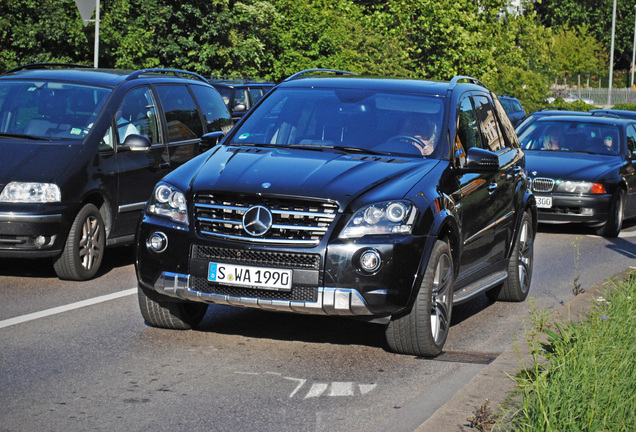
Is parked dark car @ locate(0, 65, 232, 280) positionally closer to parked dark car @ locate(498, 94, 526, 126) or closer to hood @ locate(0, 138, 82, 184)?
hood @ locate(0, 138, 82, 184)

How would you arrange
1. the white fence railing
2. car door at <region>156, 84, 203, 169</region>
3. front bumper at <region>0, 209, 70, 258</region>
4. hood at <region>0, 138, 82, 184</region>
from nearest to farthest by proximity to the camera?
1. front bumper at <region>0, 209, 70, 258</region>
2. hood at <region>0, 138, 82, 184</region>
3. car door at <region>156, 84, 203, 169</region>
4. the white fence railing

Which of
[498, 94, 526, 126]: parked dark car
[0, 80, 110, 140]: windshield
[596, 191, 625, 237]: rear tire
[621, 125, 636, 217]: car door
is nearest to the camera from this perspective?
[0, 80, 110, 140]: windshield

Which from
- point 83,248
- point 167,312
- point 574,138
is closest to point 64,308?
point 167,312

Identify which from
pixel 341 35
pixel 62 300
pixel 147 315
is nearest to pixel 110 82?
pixel 62 300

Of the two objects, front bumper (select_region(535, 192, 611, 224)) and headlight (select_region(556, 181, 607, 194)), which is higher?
headlight (select_region(556, 181, 607, 194))

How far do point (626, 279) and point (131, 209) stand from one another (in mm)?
4467

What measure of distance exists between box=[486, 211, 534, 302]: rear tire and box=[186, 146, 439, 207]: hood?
6.99 ft

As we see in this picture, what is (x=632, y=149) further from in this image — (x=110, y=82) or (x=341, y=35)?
(x=341, y=35)

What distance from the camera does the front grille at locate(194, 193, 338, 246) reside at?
6379 millimetres

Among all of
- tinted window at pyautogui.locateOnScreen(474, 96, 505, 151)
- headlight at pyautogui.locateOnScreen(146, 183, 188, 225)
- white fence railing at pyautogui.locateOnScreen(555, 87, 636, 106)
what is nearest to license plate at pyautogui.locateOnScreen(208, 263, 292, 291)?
headlight at pyautogui.locateOnScreen(146, 183, 188, 225)

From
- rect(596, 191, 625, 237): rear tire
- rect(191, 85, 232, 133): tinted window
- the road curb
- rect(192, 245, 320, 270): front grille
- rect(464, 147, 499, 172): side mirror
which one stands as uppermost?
rect(191, 85, 232, 133): tinted window

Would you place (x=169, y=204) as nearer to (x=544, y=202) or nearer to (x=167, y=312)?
(x=167, y=312)

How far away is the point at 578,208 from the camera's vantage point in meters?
15.0

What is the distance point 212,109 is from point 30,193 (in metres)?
3.51
